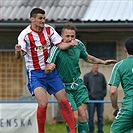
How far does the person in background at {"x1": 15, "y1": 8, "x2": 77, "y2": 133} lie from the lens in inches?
487

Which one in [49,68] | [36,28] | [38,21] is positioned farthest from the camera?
[36,28]

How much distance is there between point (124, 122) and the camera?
425 inches

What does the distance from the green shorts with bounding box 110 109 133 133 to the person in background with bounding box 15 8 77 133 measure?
160 cm

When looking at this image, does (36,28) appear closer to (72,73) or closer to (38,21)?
(38,21)

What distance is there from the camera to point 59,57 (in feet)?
41.5

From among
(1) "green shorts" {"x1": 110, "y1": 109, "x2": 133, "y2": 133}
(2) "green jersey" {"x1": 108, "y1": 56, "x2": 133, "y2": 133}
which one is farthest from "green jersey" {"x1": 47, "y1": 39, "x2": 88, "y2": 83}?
(1) "green shorts" {"x1": 110, "y1": 109, "x2": 133, "y2": 133}

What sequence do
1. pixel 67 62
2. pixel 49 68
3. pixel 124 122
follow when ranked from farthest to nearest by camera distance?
pixel 67 62 → pixel 49 68 → pixel 124 122

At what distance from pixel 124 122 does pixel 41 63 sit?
2301 mm

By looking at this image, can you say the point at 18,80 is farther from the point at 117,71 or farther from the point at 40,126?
the point at 117,71

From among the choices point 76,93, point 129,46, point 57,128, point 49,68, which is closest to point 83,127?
point 76,93

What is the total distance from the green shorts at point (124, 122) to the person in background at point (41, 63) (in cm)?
160

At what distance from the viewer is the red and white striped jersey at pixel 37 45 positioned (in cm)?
1241

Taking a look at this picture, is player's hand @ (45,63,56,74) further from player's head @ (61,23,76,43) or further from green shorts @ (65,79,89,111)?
green shorts @ (65,79,89,111)

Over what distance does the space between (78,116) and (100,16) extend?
36.1 ft
